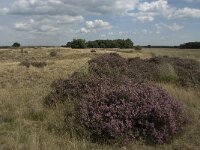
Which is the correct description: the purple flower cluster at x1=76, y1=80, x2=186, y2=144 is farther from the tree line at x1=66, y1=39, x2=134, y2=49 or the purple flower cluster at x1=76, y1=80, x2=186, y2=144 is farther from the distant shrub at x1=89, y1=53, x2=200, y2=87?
the tree line at x1=66, y1=39, x2=134, y2=49

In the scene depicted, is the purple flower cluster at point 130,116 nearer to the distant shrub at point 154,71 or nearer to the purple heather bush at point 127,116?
the purple heather bush at point 127,116

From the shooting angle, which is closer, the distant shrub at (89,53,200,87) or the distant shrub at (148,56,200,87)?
the distant shrub at (89,53,200,87)

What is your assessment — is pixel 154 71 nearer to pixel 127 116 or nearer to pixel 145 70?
pixel 145 70

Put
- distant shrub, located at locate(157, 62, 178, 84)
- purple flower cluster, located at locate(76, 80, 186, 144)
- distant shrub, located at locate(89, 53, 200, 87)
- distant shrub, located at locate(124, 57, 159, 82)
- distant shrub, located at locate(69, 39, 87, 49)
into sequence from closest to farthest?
purple flower cluster, located at locate(76, 80, 186, 144) → distant shrub, located at locate(89, 53, 200, 87) → distant shrub, located at locate(124, 57, 159, 82) → distant shrub, located at locate(157, 62, 178, 84) → distant shrub, located at locate(69, 39, 87, 49)

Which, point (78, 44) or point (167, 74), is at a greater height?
point (167, 74)

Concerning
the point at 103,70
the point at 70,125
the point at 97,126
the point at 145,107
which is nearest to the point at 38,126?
the point at 70,125

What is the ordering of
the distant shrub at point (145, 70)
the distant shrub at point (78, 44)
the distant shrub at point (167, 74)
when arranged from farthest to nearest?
1. the distant shrub at point (78, 44)
2. the distant shrub at point (167, 74)
3. the distant shrub at point (145, 70)

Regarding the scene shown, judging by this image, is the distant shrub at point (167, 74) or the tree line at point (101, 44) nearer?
the distant shrub at point (167, 74)

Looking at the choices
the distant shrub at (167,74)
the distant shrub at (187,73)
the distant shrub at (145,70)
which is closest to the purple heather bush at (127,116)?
the distant shrub at (145,70)

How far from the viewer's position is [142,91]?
29.0ft

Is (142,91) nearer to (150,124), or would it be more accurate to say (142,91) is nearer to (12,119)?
(150,124)

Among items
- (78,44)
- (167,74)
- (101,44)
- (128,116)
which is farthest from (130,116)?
(101,44)

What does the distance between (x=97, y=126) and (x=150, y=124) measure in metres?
1.05

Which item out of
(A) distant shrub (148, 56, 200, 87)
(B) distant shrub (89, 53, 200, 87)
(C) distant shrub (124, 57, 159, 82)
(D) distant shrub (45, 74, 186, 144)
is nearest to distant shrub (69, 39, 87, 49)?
(A) distant shrub (148, 56, 200, 87)
